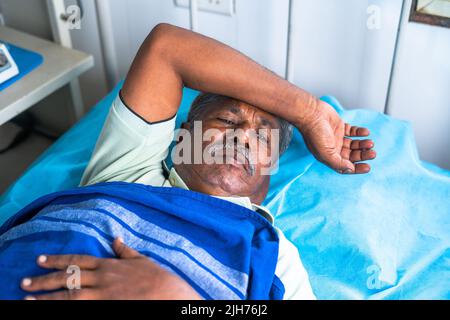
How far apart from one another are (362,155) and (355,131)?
0.06 m

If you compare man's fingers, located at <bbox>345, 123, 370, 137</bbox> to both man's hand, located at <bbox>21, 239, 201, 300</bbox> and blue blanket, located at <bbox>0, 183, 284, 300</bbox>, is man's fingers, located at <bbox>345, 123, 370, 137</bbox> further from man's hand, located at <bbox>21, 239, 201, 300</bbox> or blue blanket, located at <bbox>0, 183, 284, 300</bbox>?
man's hand, located at <bbox>21, 239, 201, 300</bbox>

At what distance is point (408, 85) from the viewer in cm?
138

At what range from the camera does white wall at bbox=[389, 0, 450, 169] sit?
4.21ft

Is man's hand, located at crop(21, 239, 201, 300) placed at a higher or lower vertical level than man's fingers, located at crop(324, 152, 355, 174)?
higher

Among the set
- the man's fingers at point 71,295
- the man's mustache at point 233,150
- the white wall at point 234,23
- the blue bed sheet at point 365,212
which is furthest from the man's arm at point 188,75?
the man's fingers at point 71,295

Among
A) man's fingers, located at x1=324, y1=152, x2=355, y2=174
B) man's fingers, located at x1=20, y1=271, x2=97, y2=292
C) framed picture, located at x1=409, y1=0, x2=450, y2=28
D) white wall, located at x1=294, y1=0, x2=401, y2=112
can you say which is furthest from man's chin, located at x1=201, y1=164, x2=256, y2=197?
framed picture, located at x1=409, y1=0, x2=450, y2=28

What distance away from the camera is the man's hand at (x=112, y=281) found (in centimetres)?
87

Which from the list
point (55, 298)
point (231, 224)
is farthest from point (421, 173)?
point (55, 298)

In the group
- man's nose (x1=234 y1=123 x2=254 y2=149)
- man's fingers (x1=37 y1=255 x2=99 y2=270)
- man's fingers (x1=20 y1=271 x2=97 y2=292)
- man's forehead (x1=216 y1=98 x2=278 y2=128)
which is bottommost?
man's fingers (x1=20 y1=271 x2=97 y2=292)

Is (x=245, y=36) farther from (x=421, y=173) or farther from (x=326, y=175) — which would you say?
(x=421, y=173)

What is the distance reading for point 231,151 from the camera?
3.72 feet

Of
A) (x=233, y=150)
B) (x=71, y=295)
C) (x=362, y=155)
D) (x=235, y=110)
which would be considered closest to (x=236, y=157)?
(x=233, y=150)

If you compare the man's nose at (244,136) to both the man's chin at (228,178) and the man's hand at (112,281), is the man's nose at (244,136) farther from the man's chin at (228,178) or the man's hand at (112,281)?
the man's hand at (112,281)

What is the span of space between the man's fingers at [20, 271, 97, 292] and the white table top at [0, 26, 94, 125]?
70 centimetres
